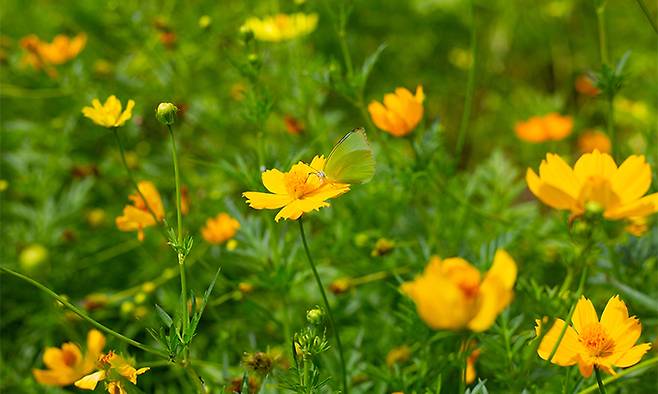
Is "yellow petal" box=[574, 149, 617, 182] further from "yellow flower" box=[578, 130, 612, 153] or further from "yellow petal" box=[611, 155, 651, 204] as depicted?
"yellow flower" box=[578, 130, 612, 153]

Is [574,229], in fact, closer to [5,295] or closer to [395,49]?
[5,295]

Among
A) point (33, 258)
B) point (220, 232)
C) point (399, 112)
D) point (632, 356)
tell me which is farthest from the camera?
point (33, 258)

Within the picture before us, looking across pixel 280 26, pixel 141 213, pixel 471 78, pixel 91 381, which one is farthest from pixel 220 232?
pixel 280 26

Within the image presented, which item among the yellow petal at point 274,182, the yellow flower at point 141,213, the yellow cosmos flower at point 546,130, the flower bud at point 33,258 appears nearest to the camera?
the yellow petal at point 274,182

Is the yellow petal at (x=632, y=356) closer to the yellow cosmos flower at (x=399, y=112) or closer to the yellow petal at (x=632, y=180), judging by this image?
the yellow petal at (x=632, y=180)

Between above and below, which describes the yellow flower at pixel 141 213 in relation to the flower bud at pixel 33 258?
above

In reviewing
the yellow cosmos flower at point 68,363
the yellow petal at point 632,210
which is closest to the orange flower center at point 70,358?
the yellow cosmos flower at point 68,363

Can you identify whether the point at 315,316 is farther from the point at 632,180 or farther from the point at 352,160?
the point at 632,180

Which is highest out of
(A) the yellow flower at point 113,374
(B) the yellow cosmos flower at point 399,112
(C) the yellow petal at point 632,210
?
(C) the yellow petal at point 632,210

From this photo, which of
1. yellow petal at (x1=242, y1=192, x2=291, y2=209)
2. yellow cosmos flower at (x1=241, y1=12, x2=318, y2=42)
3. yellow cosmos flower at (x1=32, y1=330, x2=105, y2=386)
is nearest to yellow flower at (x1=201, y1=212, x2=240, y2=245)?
yellow cosmos flower at (x1=32, y1=330, x2=105, y2=386)
